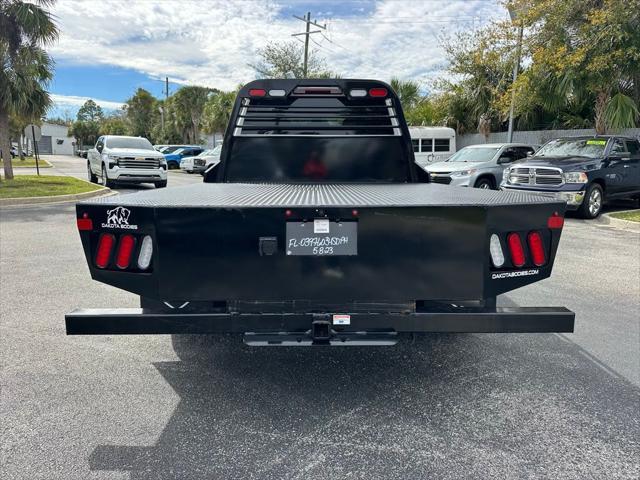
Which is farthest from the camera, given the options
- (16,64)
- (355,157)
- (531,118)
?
(531,118)

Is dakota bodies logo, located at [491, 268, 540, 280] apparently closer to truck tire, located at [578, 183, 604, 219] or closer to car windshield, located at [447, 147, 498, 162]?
truck tire, located at [578, 183, 604, 219]

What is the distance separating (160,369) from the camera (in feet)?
11.9

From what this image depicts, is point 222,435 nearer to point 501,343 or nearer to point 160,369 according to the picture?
point 160,369

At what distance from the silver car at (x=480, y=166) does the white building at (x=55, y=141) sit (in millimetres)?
89042

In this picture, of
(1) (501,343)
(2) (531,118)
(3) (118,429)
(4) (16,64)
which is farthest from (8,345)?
(2) (531,118)

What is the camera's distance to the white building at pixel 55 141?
305ft

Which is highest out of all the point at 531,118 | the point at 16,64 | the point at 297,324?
the point at 16,64

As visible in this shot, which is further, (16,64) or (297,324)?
(16,64)

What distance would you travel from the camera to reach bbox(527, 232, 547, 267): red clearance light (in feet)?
9.46

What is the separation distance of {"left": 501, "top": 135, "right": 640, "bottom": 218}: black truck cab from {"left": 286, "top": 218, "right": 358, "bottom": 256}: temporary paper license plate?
10485mm

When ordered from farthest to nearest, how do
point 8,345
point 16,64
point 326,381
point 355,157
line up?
point 16,64, point 355,157, point 8,345, point 326,381

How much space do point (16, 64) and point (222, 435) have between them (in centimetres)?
1895

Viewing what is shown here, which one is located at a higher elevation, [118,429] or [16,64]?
[16,64]

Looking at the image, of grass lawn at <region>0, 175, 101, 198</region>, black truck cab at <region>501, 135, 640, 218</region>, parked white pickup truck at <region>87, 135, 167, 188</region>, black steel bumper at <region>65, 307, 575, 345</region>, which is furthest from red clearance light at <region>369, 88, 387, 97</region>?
parked white pickup truck at <region>87, 135, 167, 188</region>
